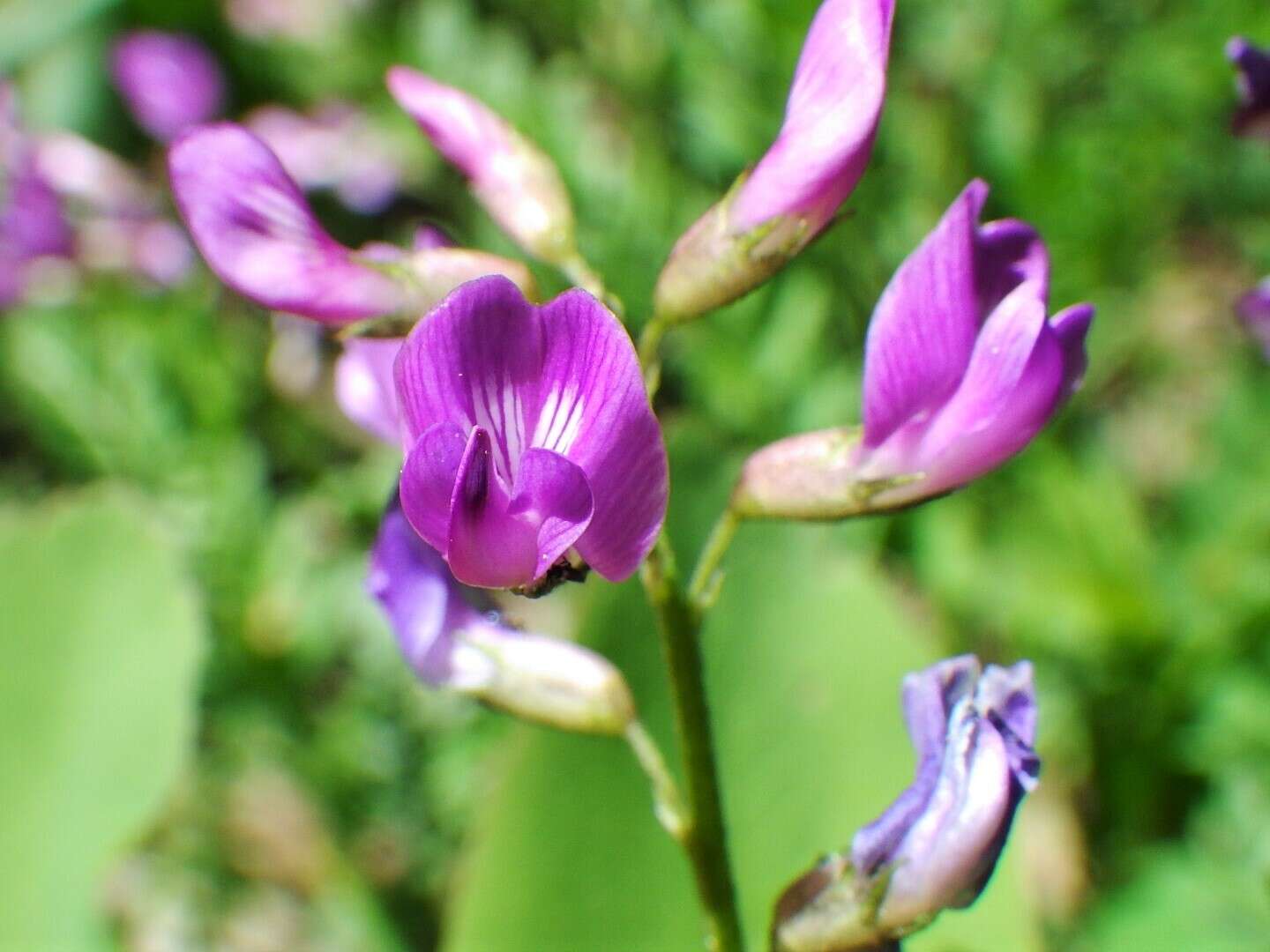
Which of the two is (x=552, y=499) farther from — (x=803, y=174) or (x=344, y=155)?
(x=344, y=155)

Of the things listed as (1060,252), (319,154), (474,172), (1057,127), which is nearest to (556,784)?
(474,172)

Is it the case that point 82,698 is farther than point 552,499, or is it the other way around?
point 82,698

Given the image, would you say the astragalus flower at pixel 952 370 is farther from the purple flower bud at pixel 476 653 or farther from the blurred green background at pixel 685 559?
the blurred green background at pixel 685 559

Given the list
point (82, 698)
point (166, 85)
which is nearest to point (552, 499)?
point (82, 698)

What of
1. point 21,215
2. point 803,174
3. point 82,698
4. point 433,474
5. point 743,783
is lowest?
point 21,215

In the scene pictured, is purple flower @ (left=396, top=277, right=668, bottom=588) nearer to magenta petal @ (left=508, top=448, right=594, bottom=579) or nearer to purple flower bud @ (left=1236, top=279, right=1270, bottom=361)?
magenta petal @ (left=508, top=448, right=594, bottom=579)

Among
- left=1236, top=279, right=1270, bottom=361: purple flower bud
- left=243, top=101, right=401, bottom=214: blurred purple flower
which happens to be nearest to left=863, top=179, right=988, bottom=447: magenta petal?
left=1236, top=279, right=1270, bottom=361: purple flower bud

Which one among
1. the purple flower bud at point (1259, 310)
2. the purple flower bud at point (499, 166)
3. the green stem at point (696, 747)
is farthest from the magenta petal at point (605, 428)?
the purple flower bud at point (1259, 310)
